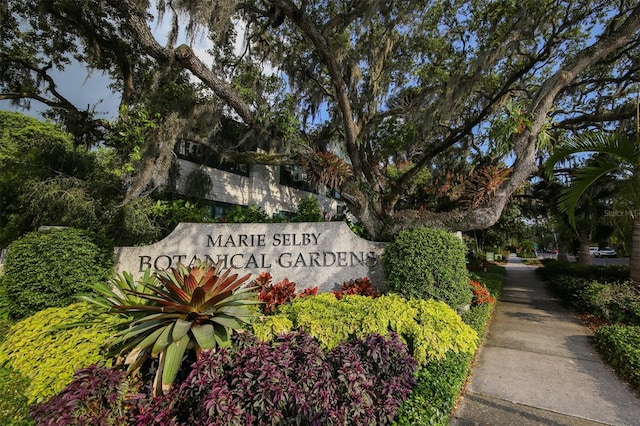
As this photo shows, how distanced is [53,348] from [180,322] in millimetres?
1472

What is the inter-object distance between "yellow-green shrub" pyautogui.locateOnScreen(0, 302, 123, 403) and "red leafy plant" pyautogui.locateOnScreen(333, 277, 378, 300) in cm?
373

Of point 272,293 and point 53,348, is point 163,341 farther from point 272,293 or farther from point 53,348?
point 272,293

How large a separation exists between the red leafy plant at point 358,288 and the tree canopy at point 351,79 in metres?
1.33

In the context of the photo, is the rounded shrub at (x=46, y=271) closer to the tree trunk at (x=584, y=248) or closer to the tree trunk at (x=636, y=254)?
the tree trunk at (x=636, y=254)

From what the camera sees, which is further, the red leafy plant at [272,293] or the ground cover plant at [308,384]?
the red leafy plant at [272,293]

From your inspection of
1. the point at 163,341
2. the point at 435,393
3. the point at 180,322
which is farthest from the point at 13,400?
the point at 435,393

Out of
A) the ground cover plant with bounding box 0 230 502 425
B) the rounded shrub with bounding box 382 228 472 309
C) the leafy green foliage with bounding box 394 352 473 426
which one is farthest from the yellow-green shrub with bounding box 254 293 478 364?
the rounded shrub with bounding box 382 228 472 309

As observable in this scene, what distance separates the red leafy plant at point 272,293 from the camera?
17.4ft

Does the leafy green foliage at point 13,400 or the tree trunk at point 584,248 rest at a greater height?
the tree trunk at point 584,248

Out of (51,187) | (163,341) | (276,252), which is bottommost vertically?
(163,341)

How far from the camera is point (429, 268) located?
18.2 feet

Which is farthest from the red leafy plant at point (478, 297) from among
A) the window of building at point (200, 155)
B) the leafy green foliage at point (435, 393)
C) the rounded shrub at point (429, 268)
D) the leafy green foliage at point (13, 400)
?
the window of building at point (200, 155)

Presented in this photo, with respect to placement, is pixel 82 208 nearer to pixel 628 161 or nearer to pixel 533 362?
pixel 533 362

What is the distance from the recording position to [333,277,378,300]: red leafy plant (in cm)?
607
